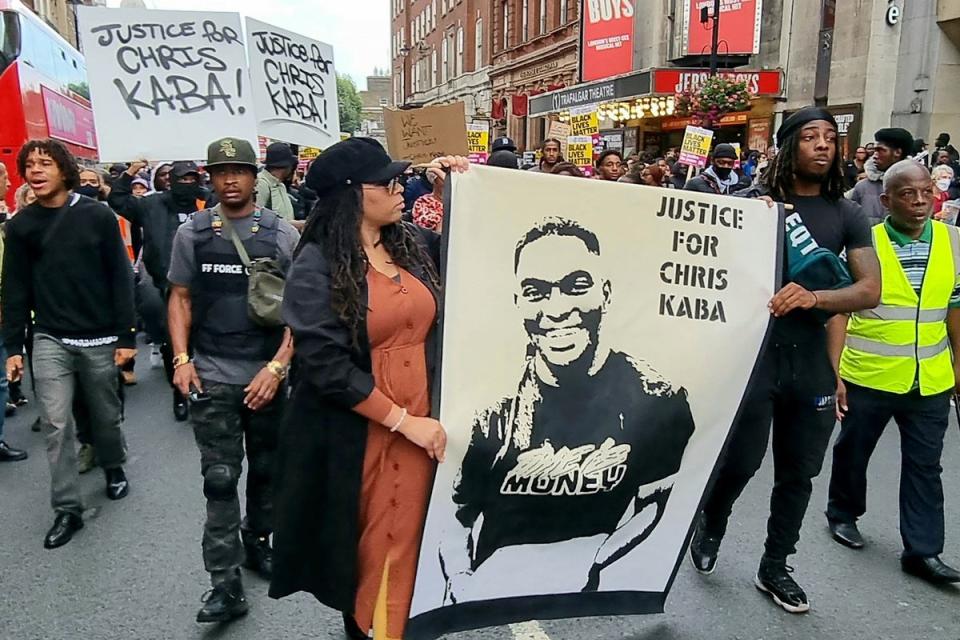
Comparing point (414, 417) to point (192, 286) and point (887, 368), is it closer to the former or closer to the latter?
point (192, 286)

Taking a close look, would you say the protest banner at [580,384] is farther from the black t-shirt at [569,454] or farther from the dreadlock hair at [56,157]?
the dreadlock hair at [56,157]

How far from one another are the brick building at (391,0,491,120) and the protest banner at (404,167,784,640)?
36687mm

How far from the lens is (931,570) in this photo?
3.73 meters

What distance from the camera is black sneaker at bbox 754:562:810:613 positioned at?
11.4 feet

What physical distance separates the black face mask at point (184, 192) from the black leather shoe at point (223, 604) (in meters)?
3.68

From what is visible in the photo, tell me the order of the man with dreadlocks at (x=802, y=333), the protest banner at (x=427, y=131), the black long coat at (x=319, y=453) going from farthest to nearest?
the protest banner at (x=427, y=131)
the man with dreadlocks at (x=802, y=333)
the black long coat at (x=319, y=453)

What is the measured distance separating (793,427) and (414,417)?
5.71 ft

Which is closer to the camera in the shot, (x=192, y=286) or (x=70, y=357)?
(x=192, y=286)

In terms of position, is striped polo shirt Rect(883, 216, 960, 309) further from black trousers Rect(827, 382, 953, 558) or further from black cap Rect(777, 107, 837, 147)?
black cap Rect(777, 107, 837, 147)

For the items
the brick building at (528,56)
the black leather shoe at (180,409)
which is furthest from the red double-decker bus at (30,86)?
the brick building at (528,56)

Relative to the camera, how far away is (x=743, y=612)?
11.4ft

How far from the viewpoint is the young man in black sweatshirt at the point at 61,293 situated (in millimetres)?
4164

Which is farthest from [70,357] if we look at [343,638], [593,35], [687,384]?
[593,35]

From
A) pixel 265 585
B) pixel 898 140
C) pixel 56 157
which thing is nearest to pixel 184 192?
pixel 56 157
